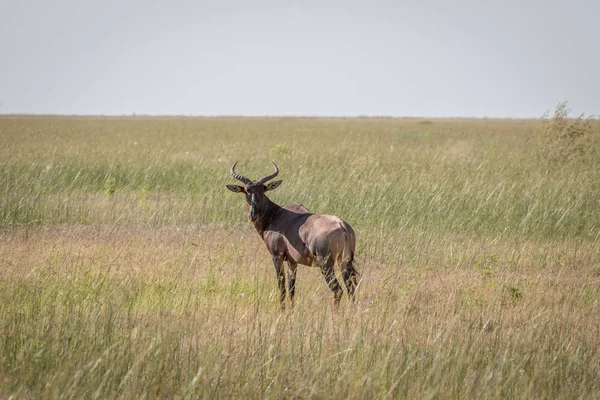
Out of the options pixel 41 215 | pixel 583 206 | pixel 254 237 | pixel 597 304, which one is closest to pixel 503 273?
pixel 597 304

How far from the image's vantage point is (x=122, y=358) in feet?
16.6

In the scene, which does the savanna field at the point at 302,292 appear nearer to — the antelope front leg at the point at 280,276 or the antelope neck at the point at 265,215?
the antelope front leg at the point at 280,276

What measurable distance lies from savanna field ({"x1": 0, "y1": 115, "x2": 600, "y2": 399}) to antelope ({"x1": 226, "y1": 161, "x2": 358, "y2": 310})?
0.28 meters

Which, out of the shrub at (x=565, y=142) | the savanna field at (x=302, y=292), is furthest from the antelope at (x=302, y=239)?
the shrub at (x=565, y=142)

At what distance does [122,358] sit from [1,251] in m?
5.83

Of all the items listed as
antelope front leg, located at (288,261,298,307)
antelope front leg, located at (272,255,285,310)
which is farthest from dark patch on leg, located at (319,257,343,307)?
antelope front leg, located at (272,255,285,310)

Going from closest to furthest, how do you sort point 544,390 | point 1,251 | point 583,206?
point 544,390
point 1,251
point 583,206

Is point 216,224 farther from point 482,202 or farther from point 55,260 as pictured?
point 482,202

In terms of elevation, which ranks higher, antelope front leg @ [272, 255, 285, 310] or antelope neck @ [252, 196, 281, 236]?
antelope neck @ [252, 196, 281, 236]

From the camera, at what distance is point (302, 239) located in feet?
25.7

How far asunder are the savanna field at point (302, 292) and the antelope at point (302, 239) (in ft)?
0.92

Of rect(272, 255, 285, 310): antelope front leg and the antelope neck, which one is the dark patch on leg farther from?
the antelope neck

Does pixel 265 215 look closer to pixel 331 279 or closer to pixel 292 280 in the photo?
pixel 292 280

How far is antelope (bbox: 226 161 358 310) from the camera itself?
748cm
